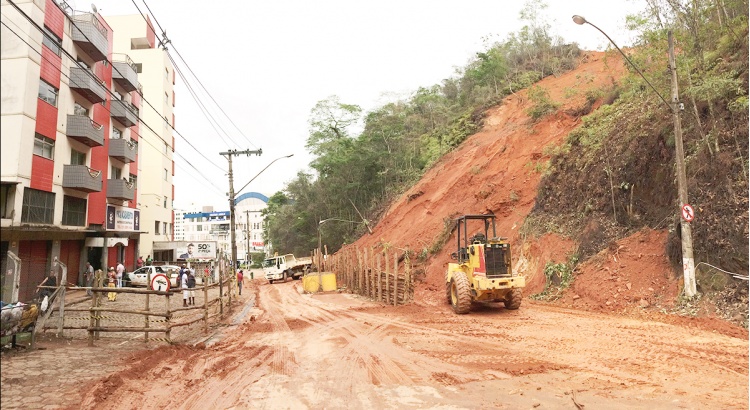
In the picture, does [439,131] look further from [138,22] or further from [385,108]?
[138,22]

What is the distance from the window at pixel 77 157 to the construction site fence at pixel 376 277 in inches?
626

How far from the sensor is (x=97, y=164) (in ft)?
86.5

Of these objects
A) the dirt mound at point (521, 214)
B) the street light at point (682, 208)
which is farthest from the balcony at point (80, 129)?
the street light at point (682, 208)

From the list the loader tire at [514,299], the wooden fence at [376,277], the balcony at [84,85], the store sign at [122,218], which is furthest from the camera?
the store sign at [122,218]

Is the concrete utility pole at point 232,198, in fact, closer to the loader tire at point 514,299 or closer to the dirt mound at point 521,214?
the dirt mound at point 521,214

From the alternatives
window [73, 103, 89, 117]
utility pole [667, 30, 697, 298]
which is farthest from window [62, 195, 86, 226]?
utility pole [667, 30, 697, 298]

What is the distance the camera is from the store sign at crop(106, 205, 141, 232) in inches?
1086

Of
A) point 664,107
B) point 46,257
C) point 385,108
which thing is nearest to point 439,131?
point 385,108

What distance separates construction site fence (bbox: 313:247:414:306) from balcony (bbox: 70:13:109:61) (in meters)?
18.1

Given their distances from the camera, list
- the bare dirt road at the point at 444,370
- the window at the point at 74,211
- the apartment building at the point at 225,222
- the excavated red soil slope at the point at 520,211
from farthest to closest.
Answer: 1. the apartment building at the point at 225,222
2. the window at the point at 74,211
3. the excavated red soil slope at the point at 520,211
4. the bare dirt road at the point at 444,370

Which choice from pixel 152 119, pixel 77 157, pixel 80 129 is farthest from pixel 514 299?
pixel 152 119

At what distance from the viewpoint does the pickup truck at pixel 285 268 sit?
39.9m

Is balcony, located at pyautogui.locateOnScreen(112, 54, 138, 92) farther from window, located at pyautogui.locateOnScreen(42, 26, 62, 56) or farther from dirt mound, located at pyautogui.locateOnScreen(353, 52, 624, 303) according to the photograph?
dirt mound, located at pyautogui.locateOnScreen(353, 52, 624, 303)

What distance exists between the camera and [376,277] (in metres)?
19.5
